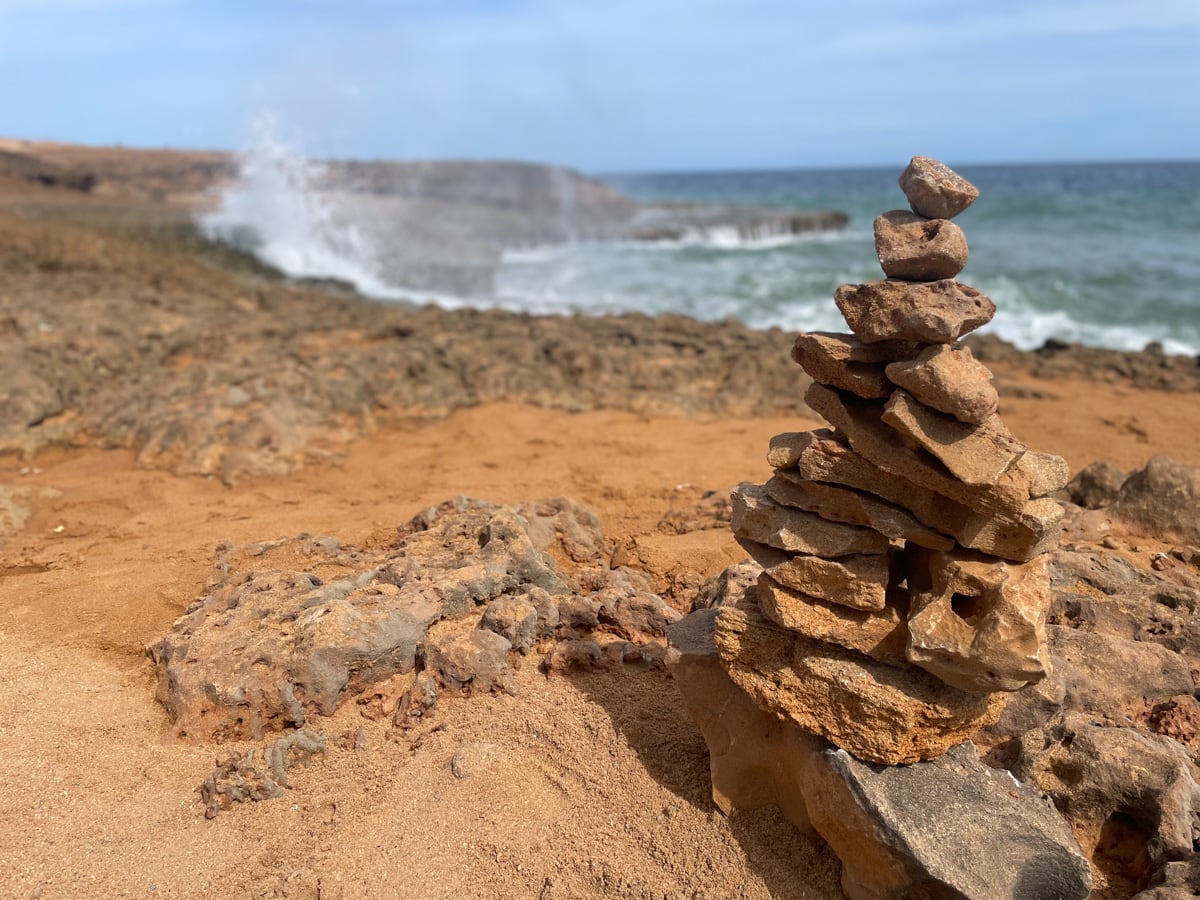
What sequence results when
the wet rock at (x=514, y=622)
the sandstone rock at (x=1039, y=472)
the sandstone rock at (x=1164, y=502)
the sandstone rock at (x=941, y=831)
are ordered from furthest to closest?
the sandstone rock at (x=1164, y=502) → the wet rock at (x=514, y=622) → the sandstone rock at (x=1039, y=472) → the sandstone rock at (x=941, y=831)

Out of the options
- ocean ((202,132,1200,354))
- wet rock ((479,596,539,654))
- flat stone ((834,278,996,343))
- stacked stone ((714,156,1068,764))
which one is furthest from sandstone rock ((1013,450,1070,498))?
ocean ((202,132,1200,354))

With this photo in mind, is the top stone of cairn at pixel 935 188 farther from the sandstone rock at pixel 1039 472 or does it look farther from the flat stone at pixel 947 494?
the sandstone rock at pixel 1039 472

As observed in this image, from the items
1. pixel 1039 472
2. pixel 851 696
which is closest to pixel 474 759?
pixel 851 696

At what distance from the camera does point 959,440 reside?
2877 mm

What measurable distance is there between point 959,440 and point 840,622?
30.3 inches

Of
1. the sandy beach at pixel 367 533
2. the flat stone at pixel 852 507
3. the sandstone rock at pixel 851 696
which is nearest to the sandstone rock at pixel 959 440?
the flat stone at pixel 852 507

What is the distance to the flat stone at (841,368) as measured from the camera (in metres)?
3.14

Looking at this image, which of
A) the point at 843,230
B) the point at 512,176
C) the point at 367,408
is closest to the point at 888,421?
the point at 367,408

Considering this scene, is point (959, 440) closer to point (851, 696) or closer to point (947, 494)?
point (947, 494)

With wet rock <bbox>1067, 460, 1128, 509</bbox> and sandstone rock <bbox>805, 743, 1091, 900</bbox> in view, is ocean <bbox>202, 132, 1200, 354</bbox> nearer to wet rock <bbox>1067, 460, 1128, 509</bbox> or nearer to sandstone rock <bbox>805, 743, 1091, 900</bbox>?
wet rock <bbox>1067, 460, 1128, 509</bbox>

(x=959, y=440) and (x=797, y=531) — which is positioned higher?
(x=959, y=440)

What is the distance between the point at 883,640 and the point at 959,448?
2.40ft

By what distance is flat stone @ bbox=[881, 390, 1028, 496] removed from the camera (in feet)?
9.21

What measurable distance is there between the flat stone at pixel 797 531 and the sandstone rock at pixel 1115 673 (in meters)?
1.21
